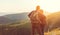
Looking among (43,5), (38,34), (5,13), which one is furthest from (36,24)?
(5,13)

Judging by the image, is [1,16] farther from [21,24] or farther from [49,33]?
[49,33]

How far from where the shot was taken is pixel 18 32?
1405 millimetres

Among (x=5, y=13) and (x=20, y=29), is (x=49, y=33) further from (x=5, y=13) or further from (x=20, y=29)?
(x=5, y=13)

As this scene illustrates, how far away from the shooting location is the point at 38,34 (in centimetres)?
142

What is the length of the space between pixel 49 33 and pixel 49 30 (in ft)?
0.10

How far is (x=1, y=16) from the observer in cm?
141

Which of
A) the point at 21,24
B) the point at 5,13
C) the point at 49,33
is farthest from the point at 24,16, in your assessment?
the point at 49,33

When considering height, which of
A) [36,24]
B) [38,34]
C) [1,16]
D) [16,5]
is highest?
[16,5]

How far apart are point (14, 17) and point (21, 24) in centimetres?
10

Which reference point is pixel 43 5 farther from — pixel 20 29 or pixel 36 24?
pixel 20 29

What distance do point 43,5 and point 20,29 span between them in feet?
1.14

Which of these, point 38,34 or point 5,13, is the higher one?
point 5,13

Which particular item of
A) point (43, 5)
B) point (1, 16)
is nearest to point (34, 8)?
point (43, 5)

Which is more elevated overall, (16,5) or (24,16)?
(16,5)
